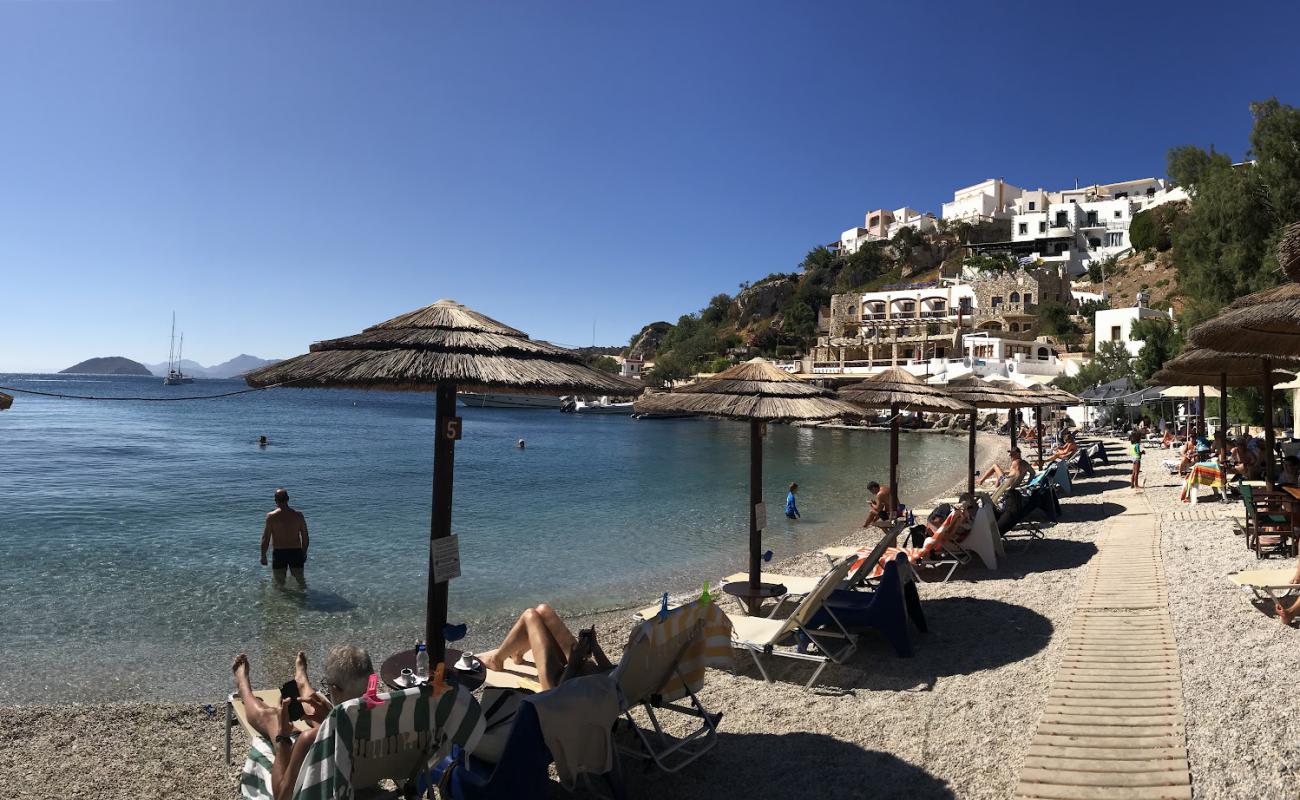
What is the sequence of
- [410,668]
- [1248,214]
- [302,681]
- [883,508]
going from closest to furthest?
1. [302,681]
2. [410,668]
3. [883,508]
4. [1248,214]

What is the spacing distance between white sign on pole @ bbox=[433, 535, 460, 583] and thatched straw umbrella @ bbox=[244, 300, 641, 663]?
0.10 feet

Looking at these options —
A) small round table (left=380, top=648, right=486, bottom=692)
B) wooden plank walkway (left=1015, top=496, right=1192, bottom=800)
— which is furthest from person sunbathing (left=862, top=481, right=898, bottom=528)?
small round table (left=380, top=648, right=486, bottom=692)

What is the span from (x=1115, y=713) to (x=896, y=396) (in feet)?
21.8

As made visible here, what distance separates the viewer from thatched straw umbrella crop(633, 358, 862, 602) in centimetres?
664

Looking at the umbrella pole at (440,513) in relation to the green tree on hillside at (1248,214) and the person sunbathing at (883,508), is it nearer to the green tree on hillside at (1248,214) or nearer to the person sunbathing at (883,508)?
the person sunbathing at (883,508)

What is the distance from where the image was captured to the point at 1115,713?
12.9 feet

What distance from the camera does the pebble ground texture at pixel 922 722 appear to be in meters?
3.55

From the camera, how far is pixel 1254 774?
10.3 ft

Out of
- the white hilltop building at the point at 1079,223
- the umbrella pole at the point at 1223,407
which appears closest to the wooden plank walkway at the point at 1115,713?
the umbrella pole at the point at 1223,407

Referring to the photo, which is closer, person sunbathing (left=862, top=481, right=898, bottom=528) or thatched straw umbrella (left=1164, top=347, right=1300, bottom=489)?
thatched straw umbrella (left=1164, top=347, right=1300, bottom=489)

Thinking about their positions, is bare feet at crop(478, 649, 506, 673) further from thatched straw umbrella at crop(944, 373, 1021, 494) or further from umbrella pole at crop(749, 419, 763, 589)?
thatched straw umbrella at crop(944, 373, 1021, 494)

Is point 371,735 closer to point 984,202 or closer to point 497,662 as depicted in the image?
point 497,662

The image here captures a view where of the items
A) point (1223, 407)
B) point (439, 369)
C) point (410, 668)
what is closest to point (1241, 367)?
point (1223, 407)

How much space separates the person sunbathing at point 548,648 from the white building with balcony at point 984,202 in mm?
98906
